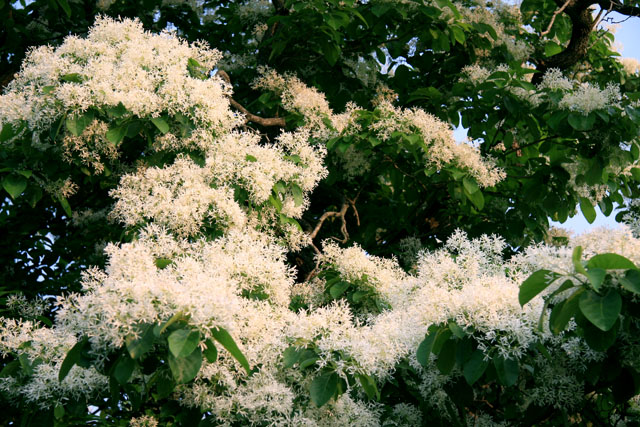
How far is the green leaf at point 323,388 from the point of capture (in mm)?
2748

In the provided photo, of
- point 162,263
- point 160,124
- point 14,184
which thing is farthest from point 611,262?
point 14,184

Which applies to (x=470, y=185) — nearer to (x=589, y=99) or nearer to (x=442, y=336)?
(x=589, y=99)

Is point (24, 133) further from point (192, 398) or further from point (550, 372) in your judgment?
point (550, 372)

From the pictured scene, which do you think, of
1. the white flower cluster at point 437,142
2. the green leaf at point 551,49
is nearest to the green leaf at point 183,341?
the white flower cluster at point 437,142

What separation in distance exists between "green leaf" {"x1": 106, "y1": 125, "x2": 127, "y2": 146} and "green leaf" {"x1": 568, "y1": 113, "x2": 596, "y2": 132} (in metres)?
2.77

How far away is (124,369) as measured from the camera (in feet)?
7.96

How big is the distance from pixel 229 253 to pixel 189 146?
1.06 meters

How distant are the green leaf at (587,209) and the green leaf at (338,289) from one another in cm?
216

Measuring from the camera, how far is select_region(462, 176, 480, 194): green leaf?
4.65 meters

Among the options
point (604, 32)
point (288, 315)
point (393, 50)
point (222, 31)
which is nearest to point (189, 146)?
point (288, 315)

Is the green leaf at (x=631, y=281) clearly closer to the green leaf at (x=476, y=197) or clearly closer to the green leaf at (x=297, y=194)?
the green leaf at (x=297, y=194)

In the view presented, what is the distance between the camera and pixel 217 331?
244cm

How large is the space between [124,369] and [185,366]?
0.25 meters

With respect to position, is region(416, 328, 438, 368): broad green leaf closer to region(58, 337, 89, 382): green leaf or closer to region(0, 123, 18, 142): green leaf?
region(58, 337, 89, 382): green leaf
